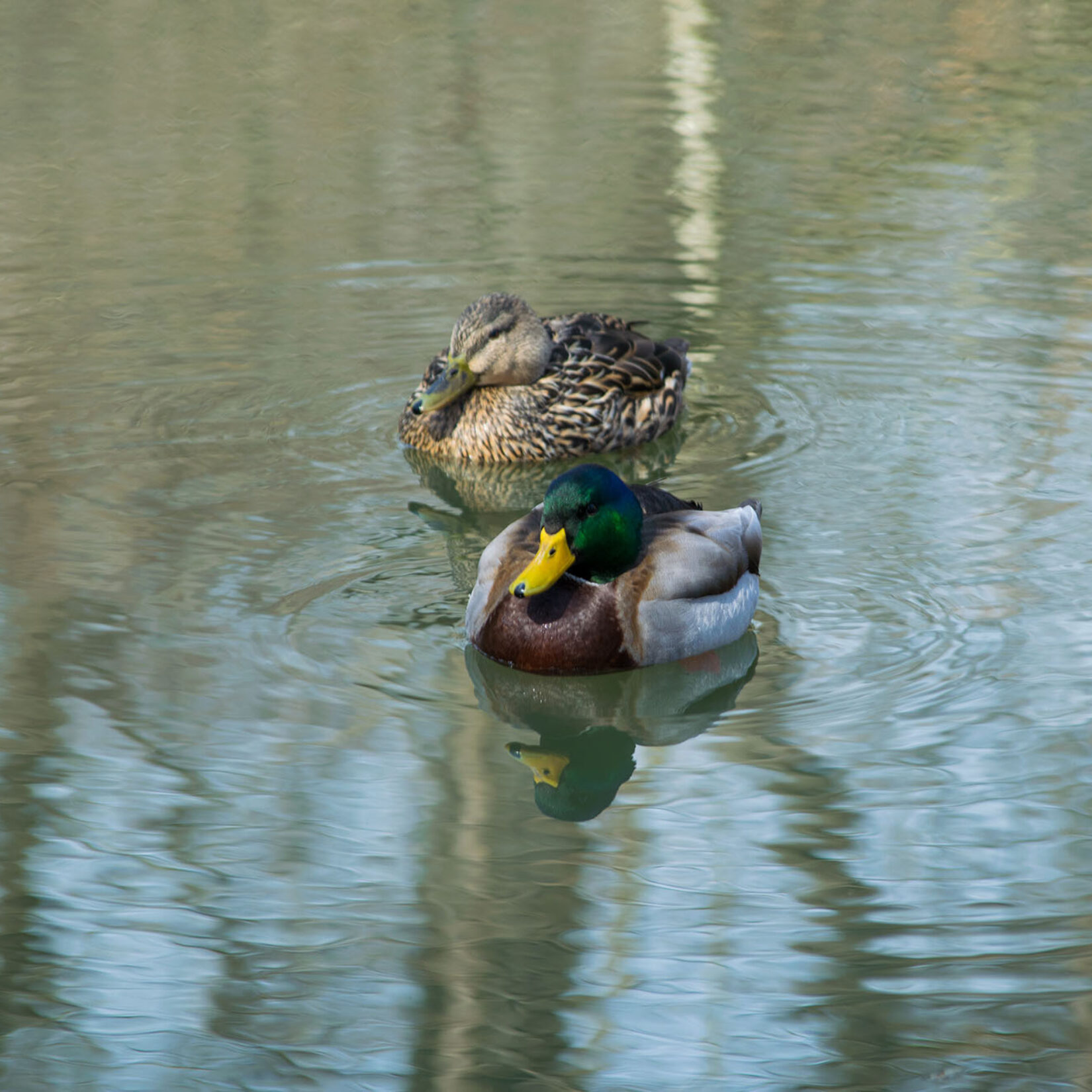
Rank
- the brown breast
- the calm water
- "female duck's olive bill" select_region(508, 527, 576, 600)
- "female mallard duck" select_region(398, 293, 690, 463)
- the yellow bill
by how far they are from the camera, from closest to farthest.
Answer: the calm water → the yellow bill → "female duck's olive bill" select_region(508, 527, 576, 600) → the brown breast → "female mallard duck" select_region(398, 293, 690, 463)

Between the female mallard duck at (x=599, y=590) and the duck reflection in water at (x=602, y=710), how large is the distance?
6cm

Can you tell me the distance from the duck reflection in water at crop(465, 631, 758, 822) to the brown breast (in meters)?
0.07

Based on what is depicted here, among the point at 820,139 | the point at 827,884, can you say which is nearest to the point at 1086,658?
the point at 827,884

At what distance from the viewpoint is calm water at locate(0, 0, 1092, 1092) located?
441 cm

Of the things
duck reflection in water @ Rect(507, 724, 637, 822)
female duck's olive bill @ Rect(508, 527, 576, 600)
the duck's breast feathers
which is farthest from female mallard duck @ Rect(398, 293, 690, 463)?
duck reflection in water @ Rect(507, 724, 637, 822)

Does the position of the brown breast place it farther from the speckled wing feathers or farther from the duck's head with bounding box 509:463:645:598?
the speckled wing feathers

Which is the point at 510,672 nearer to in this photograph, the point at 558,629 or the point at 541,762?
the point at 558,629

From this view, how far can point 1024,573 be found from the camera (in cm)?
686

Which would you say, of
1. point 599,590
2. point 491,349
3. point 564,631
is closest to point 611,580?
point 599,590

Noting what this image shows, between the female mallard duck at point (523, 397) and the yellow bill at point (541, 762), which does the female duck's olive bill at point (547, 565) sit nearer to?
the yellow bill at point (541, 762)

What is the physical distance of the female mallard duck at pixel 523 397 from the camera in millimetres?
8703

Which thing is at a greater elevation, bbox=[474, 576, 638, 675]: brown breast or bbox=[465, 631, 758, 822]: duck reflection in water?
bbox=[474, 576, 638, 675]: brown breast

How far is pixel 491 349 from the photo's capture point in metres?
8.78

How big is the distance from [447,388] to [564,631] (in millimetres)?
2873
